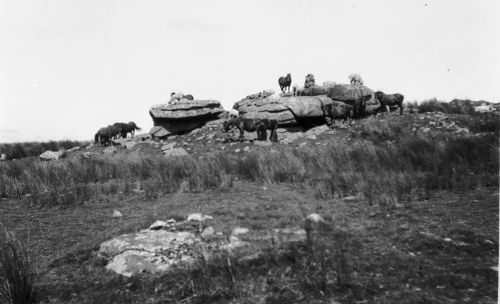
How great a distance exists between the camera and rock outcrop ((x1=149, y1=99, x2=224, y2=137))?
22547 mm

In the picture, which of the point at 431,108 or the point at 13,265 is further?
the point at 431,108

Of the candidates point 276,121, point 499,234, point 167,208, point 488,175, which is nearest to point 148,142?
point 276,121

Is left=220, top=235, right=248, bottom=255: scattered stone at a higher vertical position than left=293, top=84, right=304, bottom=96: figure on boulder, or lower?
lower

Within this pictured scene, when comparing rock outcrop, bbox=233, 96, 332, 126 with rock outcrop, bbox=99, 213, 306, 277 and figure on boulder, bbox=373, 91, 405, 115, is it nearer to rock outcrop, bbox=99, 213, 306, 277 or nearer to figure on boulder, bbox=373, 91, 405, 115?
figure on boulder, bbox=373, 91, 405, 115

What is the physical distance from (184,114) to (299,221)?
18.5 meters

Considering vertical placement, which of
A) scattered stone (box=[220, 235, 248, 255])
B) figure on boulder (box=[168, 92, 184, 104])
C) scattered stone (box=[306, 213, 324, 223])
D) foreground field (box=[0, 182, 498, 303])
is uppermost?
figure on boulder (box=[168, 92, 184, 104])

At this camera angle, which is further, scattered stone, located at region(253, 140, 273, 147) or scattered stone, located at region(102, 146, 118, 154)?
scattered stone, located at region(102, 146, 118, 154)

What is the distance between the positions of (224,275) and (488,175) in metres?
5.95

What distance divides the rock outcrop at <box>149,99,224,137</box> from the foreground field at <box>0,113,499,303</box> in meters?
11.0

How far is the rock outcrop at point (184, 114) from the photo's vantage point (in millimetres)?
22547

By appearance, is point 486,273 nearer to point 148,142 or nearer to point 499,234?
point 499,234

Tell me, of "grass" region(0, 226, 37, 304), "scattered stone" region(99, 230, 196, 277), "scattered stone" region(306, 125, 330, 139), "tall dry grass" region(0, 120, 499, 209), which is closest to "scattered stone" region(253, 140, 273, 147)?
"scattered stone" region(306, 125, 330, 139)

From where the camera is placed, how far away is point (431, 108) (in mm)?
18859

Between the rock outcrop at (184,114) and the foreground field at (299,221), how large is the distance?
11.0 metres
